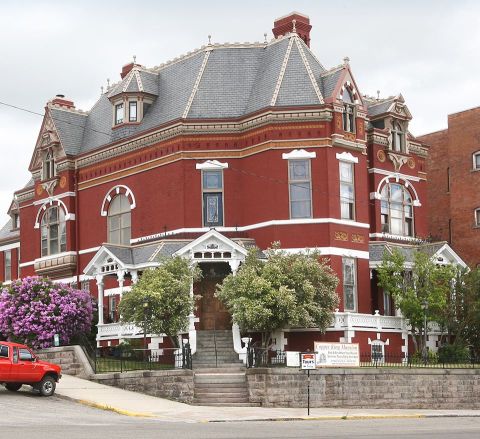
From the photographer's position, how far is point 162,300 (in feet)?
121

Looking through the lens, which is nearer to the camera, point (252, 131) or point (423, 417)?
point (423, 417)

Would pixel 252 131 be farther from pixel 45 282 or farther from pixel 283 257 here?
pixel 45 282

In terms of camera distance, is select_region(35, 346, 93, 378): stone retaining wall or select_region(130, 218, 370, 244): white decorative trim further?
select_region(130, 218, 370, 244): white decorative trim

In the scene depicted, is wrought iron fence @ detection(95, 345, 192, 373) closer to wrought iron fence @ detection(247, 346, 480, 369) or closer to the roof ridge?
wrought iron fence @ detection(247, 346, 480, 369)

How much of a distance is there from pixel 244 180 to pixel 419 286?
8.99 meters

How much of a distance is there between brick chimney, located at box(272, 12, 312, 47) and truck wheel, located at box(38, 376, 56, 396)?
22.0 metres

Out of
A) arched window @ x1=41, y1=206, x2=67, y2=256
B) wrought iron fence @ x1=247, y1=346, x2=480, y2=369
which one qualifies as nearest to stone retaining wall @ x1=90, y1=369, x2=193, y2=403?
wrought iron fence @ x1=247, y1=346, x2=480, y2=369

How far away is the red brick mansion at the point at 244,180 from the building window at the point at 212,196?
0.18 ft

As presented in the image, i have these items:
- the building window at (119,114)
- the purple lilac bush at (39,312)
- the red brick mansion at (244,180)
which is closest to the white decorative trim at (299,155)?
the red brick mansion at (244,180)

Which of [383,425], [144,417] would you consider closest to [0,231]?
[144,417]

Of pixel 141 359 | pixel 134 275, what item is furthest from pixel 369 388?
pixel 134 275

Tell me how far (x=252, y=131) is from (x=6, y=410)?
1871 centimetres

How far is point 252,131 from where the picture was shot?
42812mm

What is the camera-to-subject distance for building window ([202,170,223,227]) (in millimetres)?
43406
